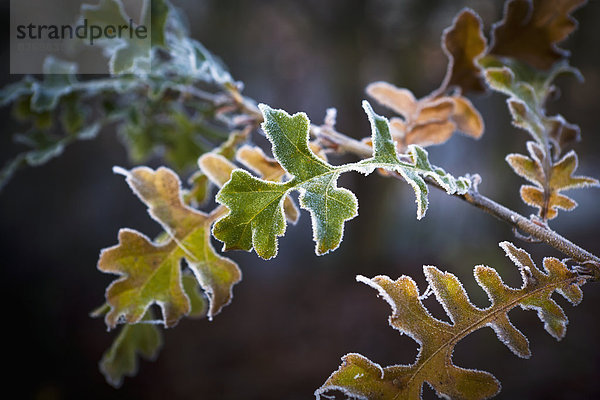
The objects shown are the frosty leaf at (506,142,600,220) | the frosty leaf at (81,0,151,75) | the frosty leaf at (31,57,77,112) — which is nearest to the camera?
the frosty leaf at (506,142,600,220)

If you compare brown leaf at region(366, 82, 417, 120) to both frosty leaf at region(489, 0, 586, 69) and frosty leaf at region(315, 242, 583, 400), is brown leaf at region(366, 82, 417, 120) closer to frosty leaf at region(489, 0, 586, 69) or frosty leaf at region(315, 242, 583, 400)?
frosty leaf at region(489, 0, 586, 69)

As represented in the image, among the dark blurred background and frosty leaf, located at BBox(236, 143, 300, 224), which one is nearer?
frosty leaf, located at BBox(236, 143, 300, 224)

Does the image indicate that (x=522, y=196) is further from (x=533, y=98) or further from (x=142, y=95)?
(x=142, y=95)

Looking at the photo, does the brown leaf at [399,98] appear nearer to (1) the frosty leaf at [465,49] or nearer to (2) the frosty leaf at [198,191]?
(1) the frosty leaf at [465,49]

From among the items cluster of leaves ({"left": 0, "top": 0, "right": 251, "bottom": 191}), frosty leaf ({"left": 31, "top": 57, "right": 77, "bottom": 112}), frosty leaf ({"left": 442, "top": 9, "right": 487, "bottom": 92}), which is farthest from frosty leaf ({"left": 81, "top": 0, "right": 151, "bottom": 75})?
frosty leaf ({"left": 442, "top": 9, "right": 487, "bottom": 92})

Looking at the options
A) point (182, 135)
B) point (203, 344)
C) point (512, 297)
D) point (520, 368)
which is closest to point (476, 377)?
point (512, 297)

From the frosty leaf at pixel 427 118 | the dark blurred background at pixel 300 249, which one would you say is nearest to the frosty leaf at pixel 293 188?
the frosty leaf at pixel 427 118
